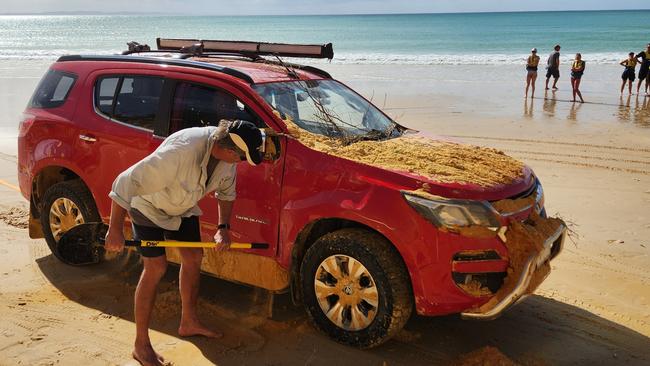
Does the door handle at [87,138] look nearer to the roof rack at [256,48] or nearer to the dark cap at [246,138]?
the roof rack at [256,48]

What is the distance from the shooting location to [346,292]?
3930 millimetres

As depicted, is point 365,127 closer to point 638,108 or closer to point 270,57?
point 270,57

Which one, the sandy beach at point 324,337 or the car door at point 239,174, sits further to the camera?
the car door at point 239,174

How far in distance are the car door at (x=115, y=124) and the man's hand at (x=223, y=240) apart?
1.03m

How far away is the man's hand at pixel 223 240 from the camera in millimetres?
3924

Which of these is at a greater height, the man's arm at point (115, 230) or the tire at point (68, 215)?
the man's arm at point (115, 230)

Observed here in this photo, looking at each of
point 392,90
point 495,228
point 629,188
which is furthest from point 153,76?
point 392,90

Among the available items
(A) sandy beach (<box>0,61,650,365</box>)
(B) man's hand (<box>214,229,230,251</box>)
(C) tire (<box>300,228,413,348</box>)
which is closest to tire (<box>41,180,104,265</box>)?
(A) sandy beach (<box>0,61,650,365</box>)

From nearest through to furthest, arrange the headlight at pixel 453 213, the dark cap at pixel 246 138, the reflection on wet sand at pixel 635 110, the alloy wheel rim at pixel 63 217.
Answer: the dark cap at pixel 246 138 < the headlight at pixel 453 213 < the alloy wheel rim at pixel 63 217 < the reflection on wet sand at pixel 635 110

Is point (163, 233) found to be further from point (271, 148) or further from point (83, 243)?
point (83, 243)

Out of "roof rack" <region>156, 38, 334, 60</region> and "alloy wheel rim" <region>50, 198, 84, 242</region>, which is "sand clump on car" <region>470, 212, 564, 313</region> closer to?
"roof rack" <region>156, 38, 334, 60</region>

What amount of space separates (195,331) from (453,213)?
6.33 feet

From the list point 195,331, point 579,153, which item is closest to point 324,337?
point 195,331

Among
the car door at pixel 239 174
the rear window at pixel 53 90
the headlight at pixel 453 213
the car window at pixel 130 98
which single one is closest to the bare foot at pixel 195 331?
the car door at pixel 239 174
